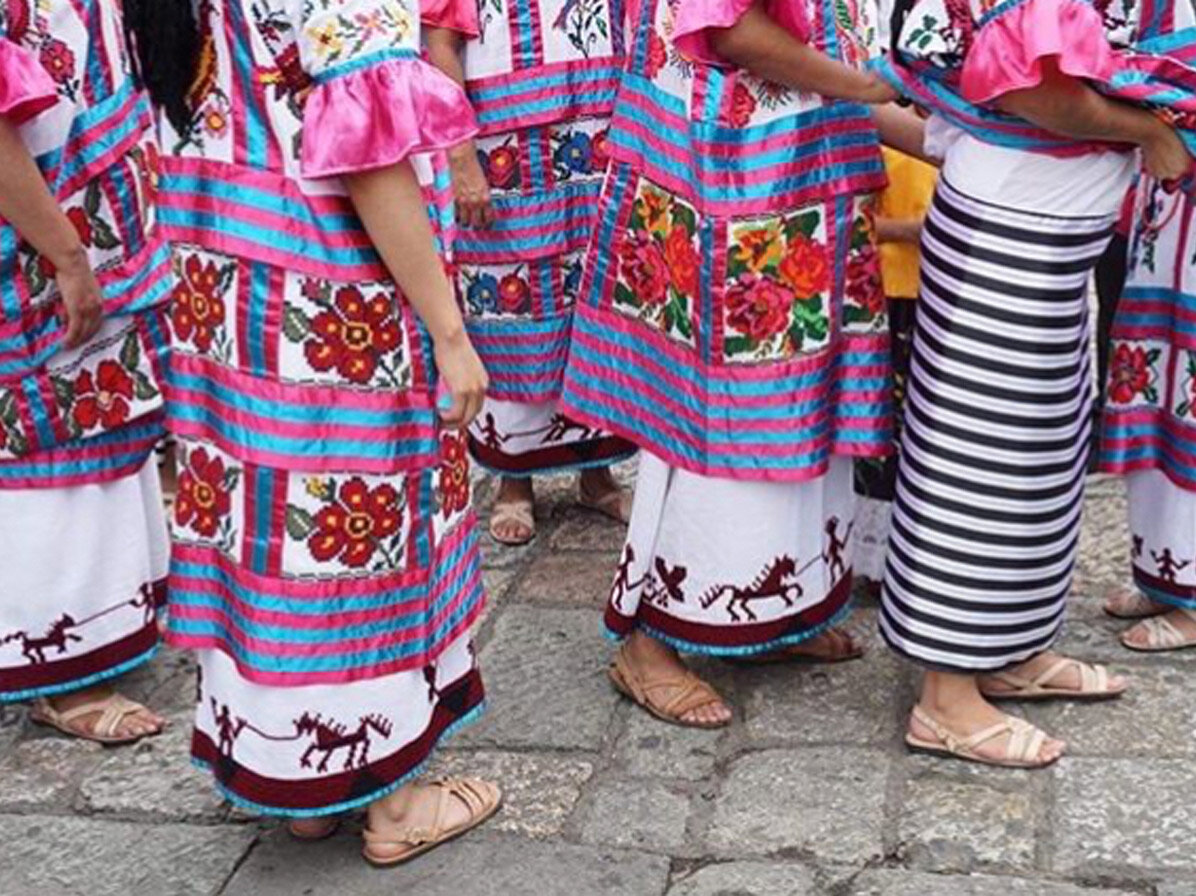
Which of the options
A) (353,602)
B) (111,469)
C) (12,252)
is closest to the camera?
(353,602)

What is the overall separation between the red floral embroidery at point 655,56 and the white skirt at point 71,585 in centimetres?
129

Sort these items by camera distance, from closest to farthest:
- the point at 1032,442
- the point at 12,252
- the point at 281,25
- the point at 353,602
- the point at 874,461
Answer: the point at 281,25 < the point at 353,602 < the point at 1032,442 < the point at 12,252 < the point at 874,461

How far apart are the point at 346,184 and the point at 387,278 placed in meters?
0.18

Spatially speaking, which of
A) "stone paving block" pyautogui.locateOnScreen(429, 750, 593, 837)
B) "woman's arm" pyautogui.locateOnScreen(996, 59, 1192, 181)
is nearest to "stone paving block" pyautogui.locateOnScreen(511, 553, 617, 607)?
"stone paving block" pyautogui.locateOnScreen(429, 750, 593, 837)

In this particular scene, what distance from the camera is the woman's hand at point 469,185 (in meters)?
4.03

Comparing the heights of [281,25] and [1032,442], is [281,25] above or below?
above

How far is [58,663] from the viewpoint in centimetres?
362

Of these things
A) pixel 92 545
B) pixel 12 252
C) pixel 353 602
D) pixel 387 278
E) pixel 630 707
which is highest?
pixel 387 278

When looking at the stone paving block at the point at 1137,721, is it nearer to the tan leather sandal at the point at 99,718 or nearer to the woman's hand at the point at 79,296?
the tan leather sandal at the point at 99,718

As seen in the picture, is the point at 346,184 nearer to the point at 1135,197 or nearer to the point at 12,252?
the point at 12,252

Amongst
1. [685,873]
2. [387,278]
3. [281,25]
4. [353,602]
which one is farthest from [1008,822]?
[281,25]

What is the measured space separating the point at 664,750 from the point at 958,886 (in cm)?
69

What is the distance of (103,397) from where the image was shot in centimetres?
353

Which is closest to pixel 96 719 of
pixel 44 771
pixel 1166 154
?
pixel 44 771
